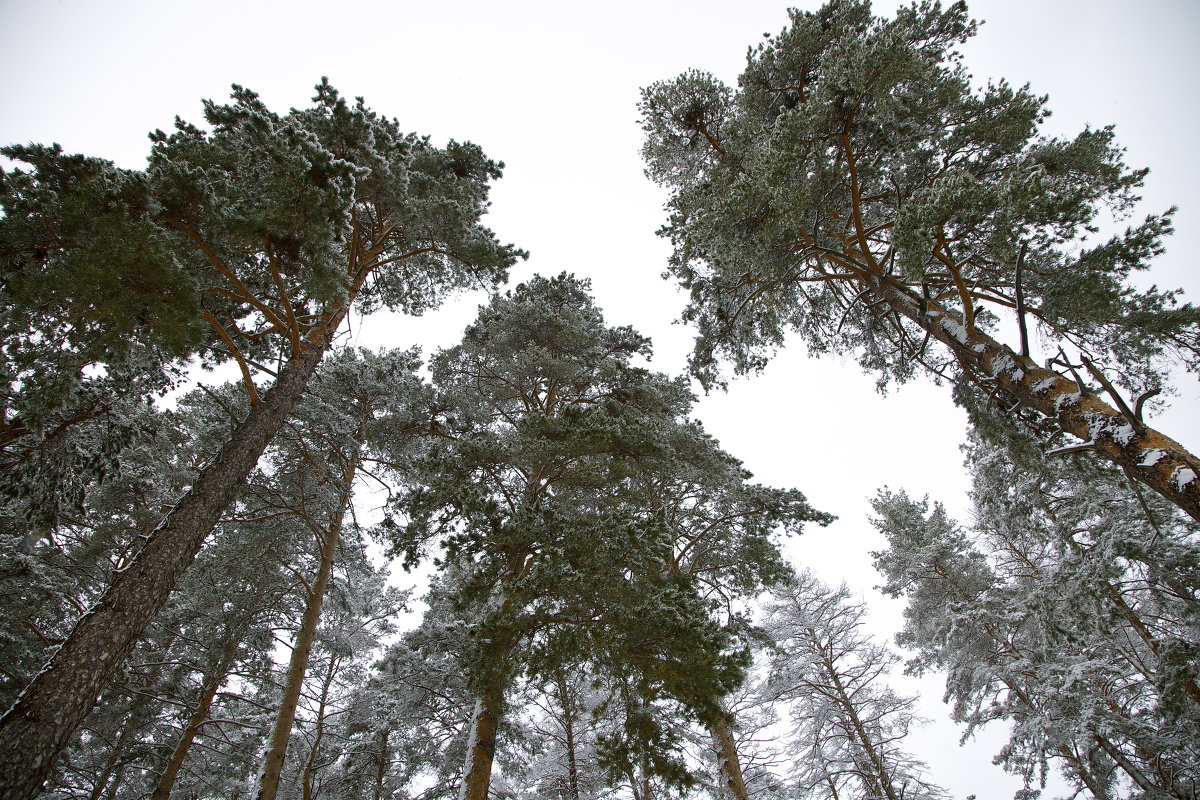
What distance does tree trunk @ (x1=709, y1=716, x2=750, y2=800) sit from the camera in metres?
8.09

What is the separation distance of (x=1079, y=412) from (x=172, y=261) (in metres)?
9.07

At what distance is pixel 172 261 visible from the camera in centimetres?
512

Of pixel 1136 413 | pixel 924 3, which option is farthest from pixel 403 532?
pixel 924 3

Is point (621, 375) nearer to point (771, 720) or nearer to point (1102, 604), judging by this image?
point (1102, 604)

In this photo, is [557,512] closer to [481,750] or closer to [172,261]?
[481,750]

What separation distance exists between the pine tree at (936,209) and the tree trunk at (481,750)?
7055 millimetres

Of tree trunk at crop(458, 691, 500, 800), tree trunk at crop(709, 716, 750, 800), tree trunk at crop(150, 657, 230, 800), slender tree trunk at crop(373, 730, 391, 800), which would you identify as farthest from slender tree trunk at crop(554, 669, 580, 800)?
tree trunk at crop(150, 657, 230, 800)

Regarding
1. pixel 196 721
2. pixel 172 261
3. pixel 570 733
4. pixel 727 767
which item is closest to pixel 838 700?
pixel 727 767

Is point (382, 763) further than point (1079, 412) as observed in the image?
Yes

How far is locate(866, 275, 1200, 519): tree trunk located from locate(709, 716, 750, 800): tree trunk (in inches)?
249

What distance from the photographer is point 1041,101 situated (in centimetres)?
734

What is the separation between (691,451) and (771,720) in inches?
393

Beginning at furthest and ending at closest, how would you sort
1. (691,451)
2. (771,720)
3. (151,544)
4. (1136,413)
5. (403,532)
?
(771,720)
(691,451)
(403,532)
(151,544)
(1136,413)

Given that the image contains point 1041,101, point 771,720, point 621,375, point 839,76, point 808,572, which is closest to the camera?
point 839,76
